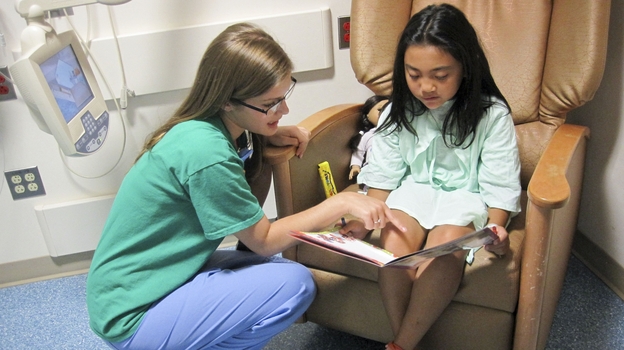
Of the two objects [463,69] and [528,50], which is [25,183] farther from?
[528,50]

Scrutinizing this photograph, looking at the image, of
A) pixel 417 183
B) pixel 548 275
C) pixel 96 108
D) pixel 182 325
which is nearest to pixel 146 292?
pixel 182 325

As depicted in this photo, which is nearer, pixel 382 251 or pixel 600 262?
pixel 382 251

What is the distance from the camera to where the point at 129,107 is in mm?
1766

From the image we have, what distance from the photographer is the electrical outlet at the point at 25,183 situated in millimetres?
1789

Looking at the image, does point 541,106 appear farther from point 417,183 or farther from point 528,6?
point 417,183

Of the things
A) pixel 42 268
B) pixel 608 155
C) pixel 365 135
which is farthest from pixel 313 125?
pixel 42 268

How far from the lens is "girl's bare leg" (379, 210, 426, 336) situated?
1.15m

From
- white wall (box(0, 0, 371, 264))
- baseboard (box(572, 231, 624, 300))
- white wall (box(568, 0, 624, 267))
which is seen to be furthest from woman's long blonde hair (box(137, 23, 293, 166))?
baseboard (box(572, 231, 624, 300))

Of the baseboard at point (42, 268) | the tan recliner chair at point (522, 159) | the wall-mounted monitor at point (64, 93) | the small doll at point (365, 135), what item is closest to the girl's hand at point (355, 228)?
the tan recliner chair at point (522, 159)

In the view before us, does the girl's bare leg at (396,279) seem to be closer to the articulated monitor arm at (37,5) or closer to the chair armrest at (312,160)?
the chair armrest at (312,160)

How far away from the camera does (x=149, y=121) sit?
1.80 meters

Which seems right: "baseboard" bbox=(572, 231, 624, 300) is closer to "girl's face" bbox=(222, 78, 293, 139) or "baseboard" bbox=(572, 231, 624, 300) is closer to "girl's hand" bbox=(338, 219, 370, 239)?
"girl's hand" bbox=(338, 219, 370, 239)

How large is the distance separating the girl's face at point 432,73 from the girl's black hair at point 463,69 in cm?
1

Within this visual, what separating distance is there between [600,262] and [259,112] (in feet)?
4.03
